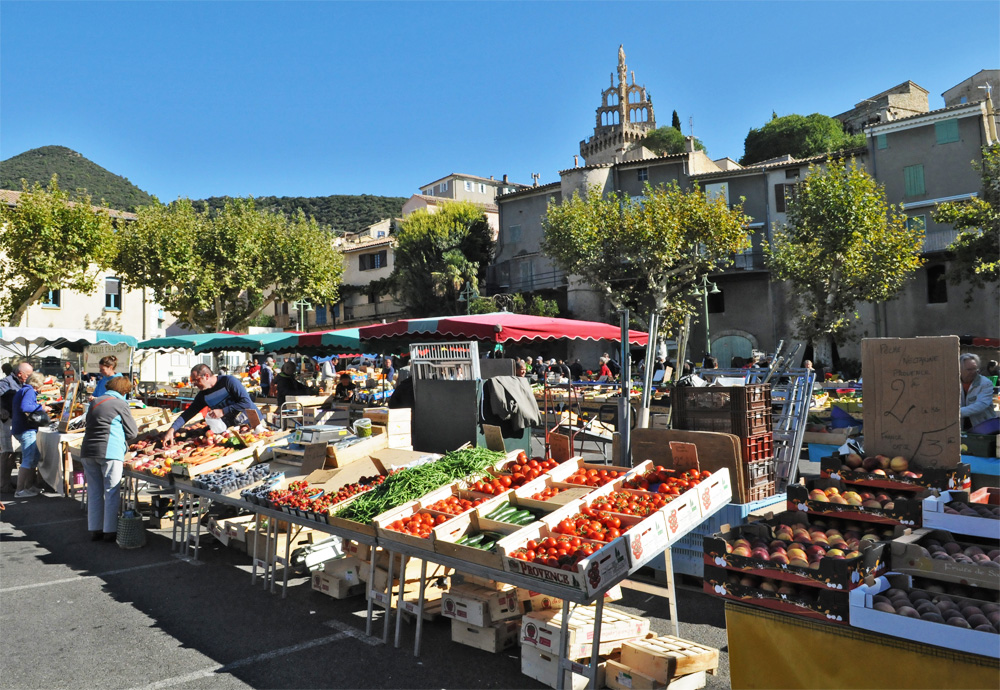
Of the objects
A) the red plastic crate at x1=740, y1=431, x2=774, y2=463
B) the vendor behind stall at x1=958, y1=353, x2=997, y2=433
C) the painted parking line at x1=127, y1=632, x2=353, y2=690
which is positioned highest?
the vendor behind stall at x1=958, y1=353, x2=997, y2=433

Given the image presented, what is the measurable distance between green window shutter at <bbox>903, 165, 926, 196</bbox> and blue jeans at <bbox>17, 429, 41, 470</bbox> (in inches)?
1323

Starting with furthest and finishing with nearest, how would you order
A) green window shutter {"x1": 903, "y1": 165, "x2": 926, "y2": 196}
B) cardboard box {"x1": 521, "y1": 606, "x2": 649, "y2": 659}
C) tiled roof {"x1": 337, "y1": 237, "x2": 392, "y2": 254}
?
tiled roof {"x1": 337, "y1": 237, "x2": 392, "y2": 254} < green window shutter {"x1": 903, "y1": 165, "x2": 926, "y2": 196} < cardboard box {"x1": 521, "y1": 606, "x2": 649, "y2": 659}

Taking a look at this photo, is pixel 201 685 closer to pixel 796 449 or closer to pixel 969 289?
pixel 796 449

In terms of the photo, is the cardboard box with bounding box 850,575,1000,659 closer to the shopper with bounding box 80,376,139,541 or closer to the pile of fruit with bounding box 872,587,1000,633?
the pile of fruit with bounding box 872,587,1000,633

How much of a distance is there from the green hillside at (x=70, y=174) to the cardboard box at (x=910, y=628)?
80318 millimetres

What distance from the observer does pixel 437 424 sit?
830cm

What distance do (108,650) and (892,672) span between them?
15.3 feet

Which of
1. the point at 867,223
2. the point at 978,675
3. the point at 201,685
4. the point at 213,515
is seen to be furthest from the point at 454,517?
the point at 867,223

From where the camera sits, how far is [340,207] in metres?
99.2

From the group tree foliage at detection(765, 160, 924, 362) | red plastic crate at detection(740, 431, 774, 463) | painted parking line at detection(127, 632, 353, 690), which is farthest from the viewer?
tree foliage at detection(765, 160, 924, 362)

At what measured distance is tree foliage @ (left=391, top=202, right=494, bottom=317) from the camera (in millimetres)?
39656

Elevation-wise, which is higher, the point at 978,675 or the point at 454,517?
the point at 454,517

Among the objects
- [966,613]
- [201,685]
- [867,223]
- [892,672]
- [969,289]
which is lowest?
[201,685]

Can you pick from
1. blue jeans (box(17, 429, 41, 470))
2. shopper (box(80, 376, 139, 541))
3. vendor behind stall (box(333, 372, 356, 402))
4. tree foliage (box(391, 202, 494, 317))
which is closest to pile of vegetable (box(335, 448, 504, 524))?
shopper (box(80, 376, 139, 541))
